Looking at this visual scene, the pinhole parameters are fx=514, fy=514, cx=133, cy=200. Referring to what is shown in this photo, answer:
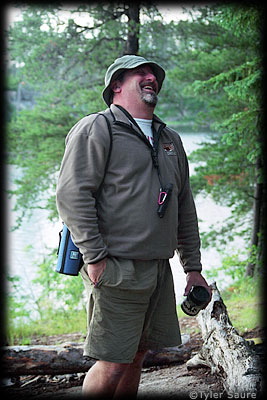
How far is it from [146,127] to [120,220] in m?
0.55

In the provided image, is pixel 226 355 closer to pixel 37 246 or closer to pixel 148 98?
pixel 148 98

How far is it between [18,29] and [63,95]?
4.96ft

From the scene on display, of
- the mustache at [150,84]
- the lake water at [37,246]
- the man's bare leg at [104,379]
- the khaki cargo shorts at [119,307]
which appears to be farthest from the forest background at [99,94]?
the man's bare leg at [104,379]

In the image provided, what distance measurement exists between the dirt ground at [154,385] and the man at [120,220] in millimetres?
611

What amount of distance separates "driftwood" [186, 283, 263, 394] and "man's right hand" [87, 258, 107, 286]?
41.8 inches

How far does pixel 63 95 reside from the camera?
995 centimetres

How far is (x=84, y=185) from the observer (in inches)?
96.3

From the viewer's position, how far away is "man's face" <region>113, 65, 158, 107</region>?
8.87ft

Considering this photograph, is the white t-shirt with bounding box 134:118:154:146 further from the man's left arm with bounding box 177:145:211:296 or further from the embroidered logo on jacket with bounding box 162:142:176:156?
the man's left arm with bounding box 177:145:211:296

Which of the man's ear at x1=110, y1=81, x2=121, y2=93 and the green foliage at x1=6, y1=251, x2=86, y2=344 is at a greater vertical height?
the man's ear at x1=110, y1=81, x2=121, y2=93

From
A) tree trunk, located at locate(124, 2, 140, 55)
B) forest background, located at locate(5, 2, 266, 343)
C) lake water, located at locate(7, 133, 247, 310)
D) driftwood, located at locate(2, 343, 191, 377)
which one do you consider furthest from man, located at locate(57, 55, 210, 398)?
lake water, located at locate(7, 133, 247, 310)

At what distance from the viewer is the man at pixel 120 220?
2471 mm

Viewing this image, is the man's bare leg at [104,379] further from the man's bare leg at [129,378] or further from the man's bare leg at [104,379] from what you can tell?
the man's bare leg at [129,378]

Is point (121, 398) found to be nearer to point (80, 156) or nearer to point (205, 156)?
point (80, 156)
